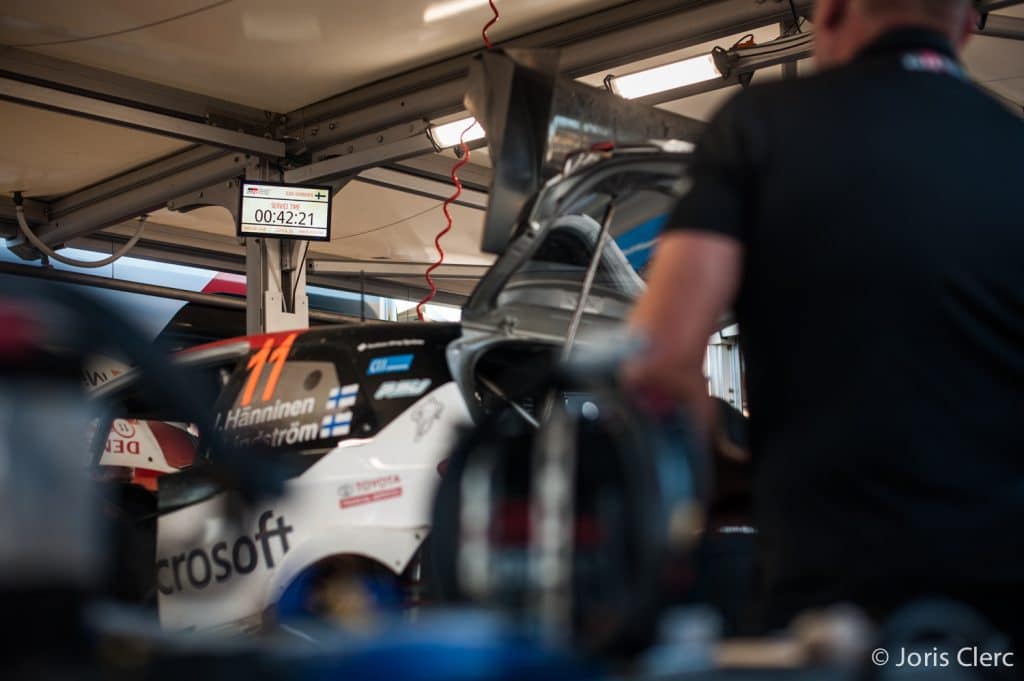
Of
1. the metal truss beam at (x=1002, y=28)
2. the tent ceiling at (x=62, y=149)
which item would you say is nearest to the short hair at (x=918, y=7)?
the metal truss beam at (x=1002, y=28)

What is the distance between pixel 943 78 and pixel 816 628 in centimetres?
94

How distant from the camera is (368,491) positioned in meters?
4.38

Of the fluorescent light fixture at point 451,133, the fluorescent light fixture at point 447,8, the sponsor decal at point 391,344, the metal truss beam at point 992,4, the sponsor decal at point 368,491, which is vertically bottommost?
the sponsor decal at point 368,491

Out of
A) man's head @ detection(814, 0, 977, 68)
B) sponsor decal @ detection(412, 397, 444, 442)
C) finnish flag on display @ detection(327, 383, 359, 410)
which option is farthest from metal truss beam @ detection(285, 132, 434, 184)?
man's head @ detection(814, 0, 977, 68)

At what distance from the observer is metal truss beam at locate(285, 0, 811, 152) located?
25.1 feet

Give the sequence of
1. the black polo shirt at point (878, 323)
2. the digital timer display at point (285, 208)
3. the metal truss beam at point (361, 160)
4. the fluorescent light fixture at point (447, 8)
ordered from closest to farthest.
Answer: the black polo shirt at point (878, 323)
the fluorescent light fixture at point (447, 8)
the metal truss beam at point (361, 160)
the digital timer display at point (285, 208)

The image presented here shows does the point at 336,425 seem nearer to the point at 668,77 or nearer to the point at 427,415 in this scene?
the point at 427,415

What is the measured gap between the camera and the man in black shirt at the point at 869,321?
170 centimetres

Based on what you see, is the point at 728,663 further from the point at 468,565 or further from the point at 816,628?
the point at 468,565

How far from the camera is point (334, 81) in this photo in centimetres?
936

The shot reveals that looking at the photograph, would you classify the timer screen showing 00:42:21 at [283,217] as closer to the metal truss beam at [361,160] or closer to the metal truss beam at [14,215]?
the metal truss beam at [361,160]

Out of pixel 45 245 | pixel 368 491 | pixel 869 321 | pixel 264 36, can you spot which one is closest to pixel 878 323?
pixel 869 321

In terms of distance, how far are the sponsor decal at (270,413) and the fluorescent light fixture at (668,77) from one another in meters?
4.17

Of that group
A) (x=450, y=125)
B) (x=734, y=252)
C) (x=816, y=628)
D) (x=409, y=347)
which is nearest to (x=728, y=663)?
(x=816, y=628)
